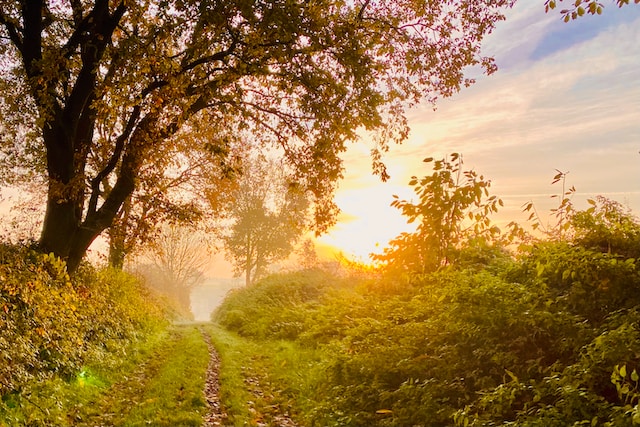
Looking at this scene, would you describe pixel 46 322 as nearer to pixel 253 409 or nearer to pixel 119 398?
pixel 119 398

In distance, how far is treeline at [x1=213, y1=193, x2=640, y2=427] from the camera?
576 centimetres

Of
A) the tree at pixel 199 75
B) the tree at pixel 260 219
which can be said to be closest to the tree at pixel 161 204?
the tree at pixel 199 75

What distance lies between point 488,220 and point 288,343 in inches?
470

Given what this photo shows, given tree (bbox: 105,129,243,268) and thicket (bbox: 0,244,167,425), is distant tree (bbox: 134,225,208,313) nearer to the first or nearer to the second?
tree (bbox: 105,129,243,268)

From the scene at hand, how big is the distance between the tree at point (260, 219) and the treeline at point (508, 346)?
3466cm

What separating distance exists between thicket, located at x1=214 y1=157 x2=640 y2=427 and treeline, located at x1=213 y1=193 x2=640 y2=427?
0.07ft

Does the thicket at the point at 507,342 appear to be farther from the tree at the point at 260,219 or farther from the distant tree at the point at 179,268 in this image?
the distant tree at the point at 179,268

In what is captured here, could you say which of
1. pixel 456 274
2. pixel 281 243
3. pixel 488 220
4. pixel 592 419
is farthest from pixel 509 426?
pixel 281 243

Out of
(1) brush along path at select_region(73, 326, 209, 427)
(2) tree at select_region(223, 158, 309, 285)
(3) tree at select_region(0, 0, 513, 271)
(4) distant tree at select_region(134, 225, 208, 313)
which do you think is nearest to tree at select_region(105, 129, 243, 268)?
(3) tree at select_region(0, 0, 513, 271)

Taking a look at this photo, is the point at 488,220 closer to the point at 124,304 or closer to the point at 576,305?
the point at 576,305

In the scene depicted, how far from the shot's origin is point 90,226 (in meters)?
14.8

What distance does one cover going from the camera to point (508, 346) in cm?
750

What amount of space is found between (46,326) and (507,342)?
1058 cm

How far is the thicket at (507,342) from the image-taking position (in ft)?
18.9
